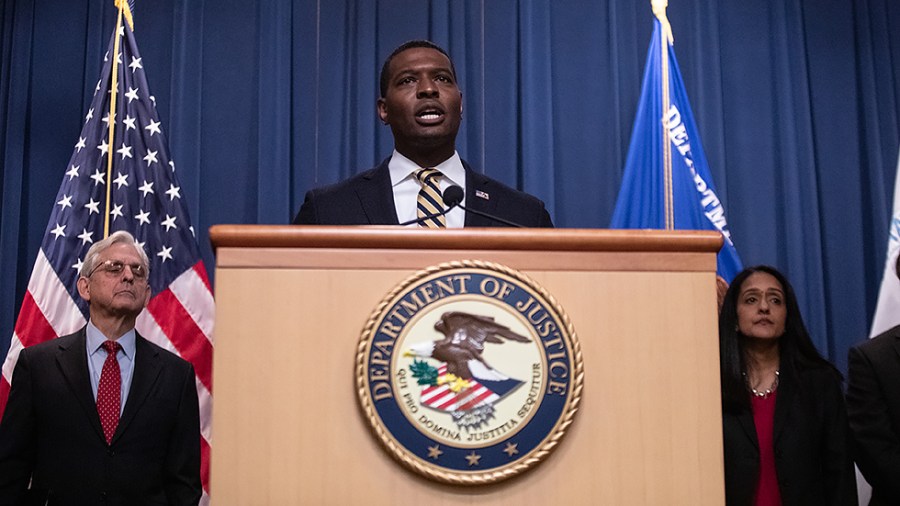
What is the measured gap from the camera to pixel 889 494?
106 inches

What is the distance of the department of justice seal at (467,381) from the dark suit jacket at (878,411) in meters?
1.77

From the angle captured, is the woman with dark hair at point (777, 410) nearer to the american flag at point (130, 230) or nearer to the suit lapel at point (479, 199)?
the suit lapel at point (479, 199)

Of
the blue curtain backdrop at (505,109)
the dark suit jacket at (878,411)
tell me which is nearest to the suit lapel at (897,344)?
the dark suit jacket at (878,411)

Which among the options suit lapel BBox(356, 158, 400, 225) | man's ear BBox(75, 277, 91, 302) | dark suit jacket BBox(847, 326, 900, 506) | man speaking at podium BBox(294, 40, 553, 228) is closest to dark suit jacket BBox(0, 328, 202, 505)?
man's ear BBox(75, 277, 91, 302)

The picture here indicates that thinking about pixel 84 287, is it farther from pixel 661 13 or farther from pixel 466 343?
pixel 661 13

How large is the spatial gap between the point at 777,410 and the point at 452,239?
1.79 metres

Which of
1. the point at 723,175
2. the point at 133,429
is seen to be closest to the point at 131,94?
the point at 133,429

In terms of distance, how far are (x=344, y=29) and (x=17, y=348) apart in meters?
1.95

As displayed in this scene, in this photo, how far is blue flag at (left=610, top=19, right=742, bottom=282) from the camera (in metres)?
3.83

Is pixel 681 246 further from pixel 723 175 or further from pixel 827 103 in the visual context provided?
pixel 827 103

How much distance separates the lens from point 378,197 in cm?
204

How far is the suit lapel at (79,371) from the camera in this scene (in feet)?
9.18

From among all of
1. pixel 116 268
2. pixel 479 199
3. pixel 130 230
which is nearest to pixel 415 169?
pixel 479 199

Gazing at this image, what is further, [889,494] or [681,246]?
[889,494]
